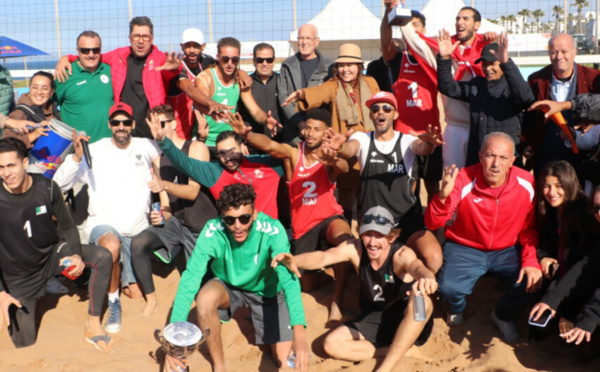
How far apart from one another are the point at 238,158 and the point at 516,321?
2737 millimetres

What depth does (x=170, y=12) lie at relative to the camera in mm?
9938

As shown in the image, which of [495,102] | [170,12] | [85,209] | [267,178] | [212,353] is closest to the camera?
[212,353]

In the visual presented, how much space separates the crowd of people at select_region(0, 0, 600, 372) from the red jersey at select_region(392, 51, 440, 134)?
2cm

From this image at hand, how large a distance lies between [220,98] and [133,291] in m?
2.08

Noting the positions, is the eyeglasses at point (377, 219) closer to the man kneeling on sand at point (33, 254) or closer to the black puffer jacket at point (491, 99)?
the black puffer jacket at point (491, 99)

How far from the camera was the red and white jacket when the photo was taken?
4664 mm

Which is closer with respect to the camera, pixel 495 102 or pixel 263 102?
pixel 495 102

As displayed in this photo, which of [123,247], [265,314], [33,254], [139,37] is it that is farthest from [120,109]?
[265,314]

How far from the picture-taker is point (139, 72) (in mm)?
6105

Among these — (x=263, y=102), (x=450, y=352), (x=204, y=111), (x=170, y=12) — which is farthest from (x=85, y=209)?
(x=170, y=12)

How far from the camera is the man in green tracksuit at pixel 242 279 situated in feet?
14.1

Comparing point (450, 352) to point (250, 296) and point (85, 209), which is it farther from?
point (85, 209)

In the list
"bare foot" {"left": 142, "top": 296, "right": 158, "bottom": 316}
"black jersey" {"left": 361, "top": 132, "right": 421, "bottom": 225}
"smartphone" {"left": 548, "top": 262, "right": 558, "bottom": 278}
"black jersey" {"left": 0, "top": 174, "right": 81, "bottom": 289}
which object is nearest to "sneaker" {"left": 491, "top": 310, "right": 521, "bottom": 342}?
"smartphone" {"left": 548, "top": 262, "right": 558, "bottom": 278}

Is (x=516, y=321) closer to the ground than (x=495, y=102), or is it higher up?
closer to the ground
